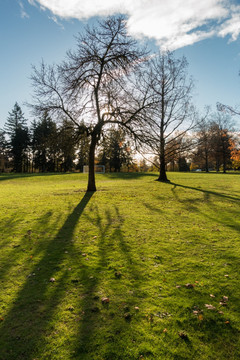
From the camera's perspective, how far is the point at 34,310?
3.47 metres

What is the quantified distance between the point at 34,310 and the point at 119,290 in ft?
4.87

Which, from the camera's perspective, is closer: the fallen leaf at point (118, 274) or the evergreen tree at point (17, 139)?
the fallen leaf at point (118, 274)

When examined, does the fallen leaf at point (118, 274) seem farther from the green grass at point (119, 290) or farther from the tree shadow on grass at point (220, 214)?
the tree shadow on grass at point (220, 214)

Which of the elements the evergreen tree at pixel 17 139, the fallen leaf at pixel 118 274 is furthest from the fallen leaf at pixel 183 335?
the evergreen tree at pixel 17 139

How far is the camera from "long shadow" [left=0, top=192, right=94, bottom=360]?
2.78m

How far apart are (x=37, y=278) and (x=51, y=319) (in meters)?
1.36

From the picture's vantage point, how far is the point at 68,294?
3861mm

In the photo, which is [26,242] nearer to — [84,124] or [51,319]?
[51,319]

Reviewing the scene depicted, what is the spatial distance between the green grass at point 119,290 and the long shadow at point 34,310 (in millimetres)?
15

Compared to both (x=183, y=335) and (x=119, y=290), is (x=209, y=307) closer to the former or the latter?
(x=183, y=335)

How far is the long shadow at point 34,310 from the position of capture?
2775 millimetres

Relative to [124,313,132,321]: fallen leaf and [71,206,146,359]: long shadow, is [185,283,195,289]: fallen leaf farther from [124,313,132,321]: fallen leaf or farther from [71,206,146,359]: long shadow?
[124,313,132,321]: fallen leaf

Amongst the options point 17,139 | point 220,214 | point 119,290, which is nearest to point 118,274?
point 119,290

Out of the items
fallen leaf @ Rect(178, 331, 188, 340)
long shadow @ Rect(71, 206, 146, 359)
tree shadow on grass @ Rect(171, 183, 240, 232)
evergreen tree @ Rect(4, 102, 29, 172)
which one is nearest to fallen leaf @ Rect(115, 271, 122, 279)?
long shadow @ Rect(71, 206, 146, 359)
